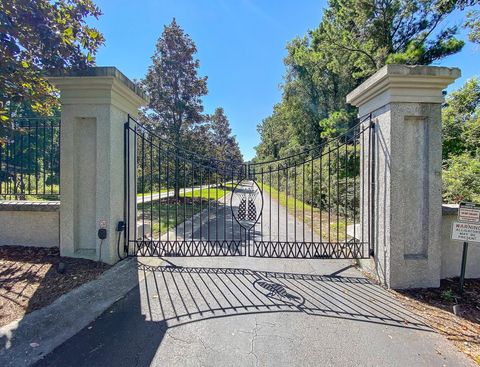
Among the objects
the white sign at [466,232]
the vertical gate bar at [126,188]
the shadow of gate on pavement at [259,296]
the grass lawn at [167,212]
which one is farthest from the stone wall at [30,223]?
the white sign at [466,232]

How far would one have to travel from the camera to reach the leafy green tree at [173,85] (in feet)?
43.3

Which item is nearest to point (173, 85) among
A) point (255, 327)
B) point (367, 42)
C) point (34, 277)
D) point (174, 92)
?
point (174, 92)

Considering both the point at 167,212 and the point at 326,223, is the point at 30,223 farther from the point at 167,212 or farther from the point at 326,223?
the point at 326,223

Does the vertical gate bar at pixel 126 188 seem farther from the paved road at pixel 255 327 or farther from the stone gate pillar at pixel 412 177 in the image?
the stone gate pillar at pixel 412 177

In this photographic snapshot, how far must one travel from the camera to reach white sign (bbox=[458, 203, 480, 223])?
3.21 metres

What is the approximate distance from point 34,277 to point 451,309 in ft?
18.0

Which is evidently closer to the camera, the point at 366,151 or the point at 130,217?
the point at 366,151

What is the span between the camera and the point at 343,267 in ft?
14.2

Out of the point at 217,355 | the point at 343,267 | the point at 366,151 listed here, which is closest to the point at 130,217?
the point at 217,355

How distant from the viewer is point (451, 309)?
9.84 ft

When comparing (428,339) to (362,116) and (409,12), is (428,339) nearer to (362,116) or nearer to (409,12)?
(362,116)

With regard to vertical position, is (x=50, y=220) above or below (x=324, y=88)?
below

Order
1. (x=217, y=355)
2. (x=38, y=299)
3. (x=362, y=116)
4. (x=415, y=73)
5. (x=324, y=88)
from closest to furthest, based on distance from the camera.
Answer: (x=217, y=355)
(x=38, y=299)
(x=415, y=73)
(x=362, y=116)
(x=324, y=88)

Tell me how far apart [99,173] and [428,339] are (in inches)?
185
